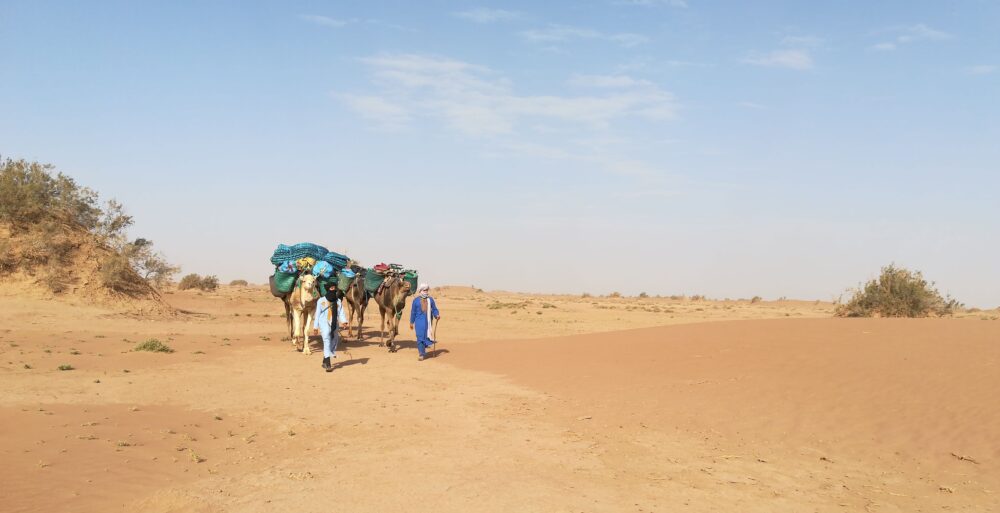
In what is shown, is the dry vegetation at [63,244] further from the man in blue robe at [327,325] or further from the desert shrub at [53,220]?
the man in blue robe at [327,325]

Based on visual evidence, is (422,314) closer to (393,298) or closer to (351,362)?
(393,298)

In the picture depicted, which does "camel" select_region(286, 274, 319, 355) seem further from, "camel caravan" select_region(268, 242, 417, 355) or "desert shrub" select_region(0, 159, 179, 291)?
"desert shrub" select_region(0, 159, 179, 291)

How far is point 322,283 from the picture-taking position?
53.7ft

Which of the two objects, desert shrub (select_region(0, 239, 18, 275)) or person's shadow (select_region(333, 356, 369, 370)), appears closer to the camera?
person's shadow (select_region(333, 356, 369, 370))

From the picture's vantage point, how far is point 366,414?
1102 cm

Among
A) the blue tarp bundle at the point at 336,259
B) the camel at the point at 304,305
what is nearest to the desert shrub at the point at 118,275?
the camel at the point at 304,305

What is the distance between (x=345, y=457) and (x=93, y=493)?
2.72 meters

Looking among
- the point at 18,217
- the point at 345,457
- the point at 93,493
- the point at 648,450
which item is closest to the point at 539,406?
the point at 648,450

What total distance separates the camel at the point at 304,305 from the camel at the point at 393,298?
1907 mm

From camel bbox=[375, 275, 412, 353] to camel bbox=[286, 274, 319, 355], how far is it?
1907 mm

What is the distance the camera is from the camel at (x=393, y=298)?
19.0 metres

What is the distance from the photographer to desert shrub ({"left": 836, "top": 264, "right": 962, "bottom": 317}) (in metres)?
26.2

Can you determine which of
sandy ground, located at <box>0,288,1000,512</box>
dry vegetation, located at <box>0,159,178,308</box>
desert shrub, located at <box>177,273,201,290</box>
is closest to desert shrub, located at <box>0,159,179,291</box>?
dry vegetation, located at <box>0,159,178,308</box>

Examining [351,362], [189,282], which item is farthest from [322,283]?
[189,282]
